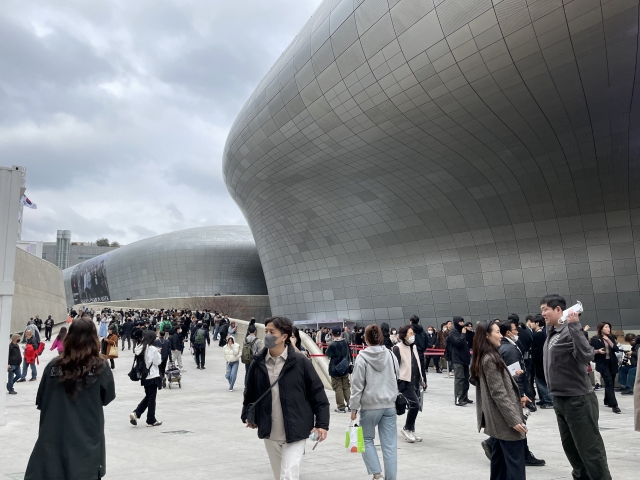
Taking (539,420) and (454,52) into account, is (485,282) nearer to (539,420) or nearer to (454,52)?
(454,52)

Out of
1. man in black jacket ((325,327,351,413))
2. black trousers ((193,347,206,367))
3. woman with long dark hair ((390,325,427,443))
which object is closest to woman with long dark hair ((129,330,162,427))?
man in black jacket ((325,327,351,413))

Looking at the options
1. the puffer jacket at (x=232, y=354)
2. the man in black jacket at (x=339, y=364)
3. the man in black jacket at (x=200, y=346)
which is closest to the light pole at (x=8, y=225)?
the puffer jacket at (x=232, y=354)

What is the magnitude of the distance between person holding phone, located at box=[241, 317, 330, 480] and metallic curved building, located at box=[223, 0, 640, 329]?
13.7m

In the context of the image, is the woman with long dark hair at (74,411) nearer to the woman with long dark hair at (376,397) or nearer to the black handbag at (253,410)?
the black handbag at (253,410)

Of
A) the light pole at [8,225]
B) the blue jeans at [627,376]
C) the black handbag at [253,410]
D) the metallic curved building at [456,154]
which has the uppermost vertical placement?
the metallic curved building at [456,154]

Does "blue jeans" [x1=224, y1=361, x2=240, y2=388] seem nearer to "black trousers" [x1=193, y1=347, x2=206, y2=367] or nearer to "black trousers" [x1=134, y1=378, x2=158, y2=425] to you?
"black trousers" [x1=134, y1=378, x2=158, y2=425]

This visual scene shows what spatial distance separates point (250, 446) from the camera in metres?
7.10

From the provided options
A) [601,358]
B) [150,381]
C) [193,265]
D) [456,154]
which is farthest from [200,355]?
[193,265]

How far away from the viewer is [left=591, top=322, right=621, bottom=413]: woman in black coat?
9930 mm

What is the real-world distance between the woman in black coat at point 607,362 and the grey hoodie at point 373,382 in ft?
21.1

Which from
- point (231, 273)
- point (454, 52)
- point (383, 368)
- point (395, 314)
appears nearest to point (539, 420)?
point (383, 368)

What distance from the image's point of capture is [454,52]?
53.8 feet

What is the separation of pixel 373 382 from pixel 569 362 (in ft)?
6.20

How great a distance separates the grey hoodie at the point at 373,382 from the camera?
543cm
